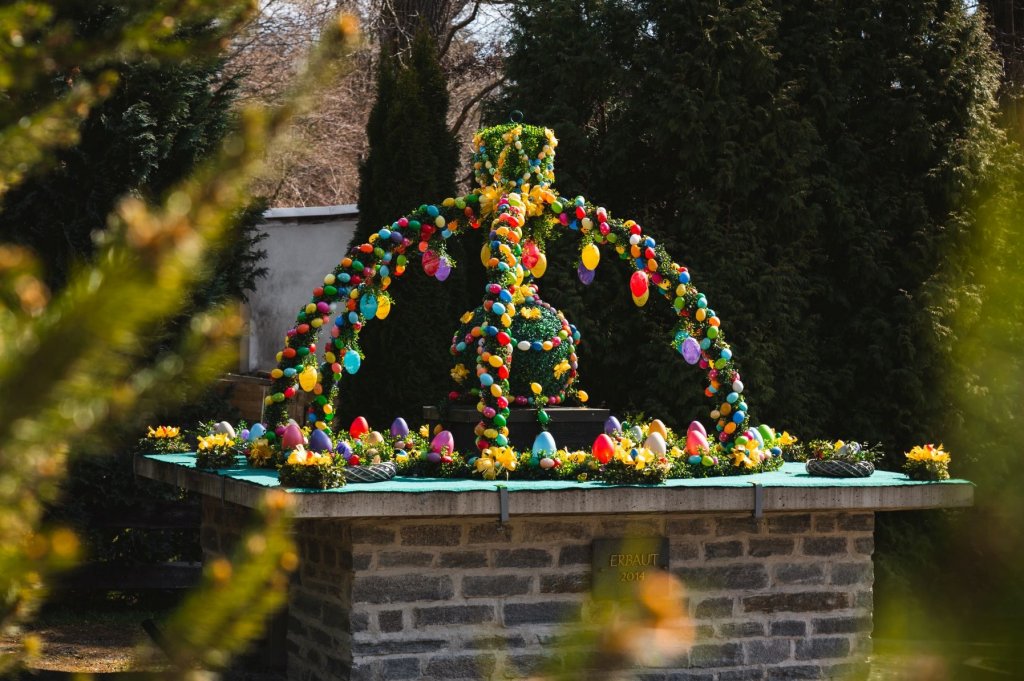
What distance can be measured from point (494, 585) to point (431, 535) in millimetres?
381

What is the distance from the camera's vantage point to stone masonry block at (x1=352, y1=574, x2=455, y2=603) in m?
5.24

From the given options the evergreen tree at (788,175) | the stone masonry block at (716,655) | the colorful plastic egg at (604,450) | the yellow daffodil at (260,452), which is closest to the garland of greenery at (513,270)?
the yellow daffodil at (260,452)

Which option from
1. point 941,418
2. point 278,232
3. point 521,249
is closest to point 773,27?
point 941,418

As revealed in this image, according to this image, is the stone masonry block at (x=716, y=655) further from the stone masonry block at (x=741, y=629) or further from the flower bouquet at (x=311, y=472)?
the flower bouquet at (x=311, y=472)

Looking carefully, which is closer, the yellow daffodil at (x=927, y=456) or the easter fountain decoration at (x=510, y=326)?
the easter fountain decoration at (x=510, y=326)

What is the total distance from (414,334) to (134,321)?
331 inches

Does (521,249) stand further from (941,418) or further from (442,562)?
(941,418)

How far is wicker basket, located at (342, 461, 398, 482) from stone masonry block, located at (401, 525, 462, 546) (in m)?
0.25

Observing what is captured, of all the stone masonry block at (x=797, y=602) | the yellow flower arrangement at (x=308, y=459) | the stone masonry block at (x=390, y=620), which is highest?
the yellow flower arrangement at (x=308, y=459)

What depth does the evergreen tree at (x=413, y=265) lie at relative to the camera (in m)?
9.09

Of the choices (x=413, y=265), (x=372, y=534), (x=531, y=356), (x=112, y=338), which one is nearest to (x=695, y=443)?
(x=531, y=356)

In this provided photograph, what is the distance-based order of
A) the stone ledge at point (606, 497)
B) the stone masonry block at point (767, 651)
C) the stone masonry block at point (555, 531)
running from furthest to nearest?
1. the stone masonry block at point (767, 651)
2. the stone masonry block at point (555, 531)
3. the stone ledge at point (606, 497)

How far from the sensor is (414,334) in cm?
912

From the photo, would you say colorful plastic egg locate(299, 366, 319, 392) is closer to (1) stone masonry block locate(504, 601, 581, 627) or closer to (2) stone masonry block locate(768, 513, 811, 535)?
(1) stone masonry block locate(504, 601, 581, 627)
